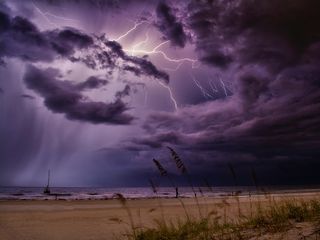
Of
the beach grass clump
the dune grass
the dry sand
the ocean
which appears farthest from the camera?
the ocean

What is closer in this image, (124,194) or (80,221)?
(80,221)

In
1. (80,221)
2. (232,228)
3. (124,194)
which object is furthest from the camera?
(124,194)

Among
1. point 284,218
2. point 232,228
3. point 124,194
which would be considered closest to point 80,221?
point 284,218

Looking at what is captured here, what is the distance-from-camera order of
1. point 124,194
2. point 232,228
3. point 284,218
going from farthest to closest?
point 124,194 < point 284,218 < point 232,228

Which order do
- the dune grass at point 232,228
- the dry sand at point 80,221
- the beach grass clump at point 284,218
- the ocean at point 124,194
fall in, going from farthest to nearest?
the ocean at point 124,194, the dry sand at point 80,221, the beach grass clump at point 284,218, the dune grass at point 232,228

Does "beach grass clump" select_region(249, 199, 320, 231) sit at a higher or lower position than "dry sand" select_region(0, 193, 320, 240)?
higher

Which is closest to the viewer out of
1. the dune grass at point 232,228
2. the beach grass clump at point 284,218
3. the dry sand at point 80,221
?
the dune grass at point 232,228

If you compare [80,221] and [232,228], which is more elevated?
[232,228]

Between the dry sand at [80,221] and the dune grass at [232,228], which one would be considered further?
the dry sand at [80,221]

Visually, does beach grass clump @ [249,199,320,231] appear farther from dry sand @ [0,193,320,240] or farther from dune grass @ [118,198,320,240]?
dry sand @ [0,193,320,240]

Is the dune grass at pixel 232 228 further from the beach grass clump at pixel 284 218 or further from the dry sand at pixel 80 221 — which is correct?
the dry sand at pixel 80 221

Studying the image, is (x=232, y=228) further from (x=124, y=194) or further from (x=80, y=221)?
(x=124, y=194)

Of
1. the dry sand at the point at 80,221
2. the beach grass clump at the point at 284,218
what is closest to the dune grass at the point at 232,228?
the beach grass clump at the point at 284,218

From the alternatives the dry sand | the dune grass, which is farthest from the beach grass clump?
the dry sand
